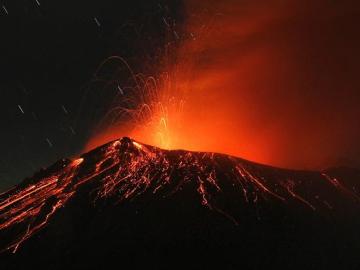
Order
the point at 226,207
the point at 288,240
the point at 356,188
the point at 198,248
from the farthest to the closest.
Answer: the point at 356,188 < the point at 226,207 < the point at 288,240 < the point at 198,248

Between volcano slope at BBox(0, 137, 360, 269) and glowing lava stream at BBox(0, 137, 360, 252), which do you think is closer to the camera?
volcano slope at BBox(0, 137, 360, 269)

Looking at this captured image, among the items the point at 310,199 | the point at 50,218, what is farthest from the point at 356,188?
the point at 50,218

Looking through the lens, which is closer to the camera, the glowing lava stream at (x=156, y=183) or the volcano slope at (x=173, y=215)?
the volcano slope at (x=173, y=215)

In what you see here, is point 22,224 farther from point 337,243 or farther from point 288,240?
point 337,243

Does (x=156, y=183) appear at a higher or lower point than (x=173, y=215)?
higher

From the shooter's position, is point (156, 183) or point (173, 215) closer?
point (173, 215)
